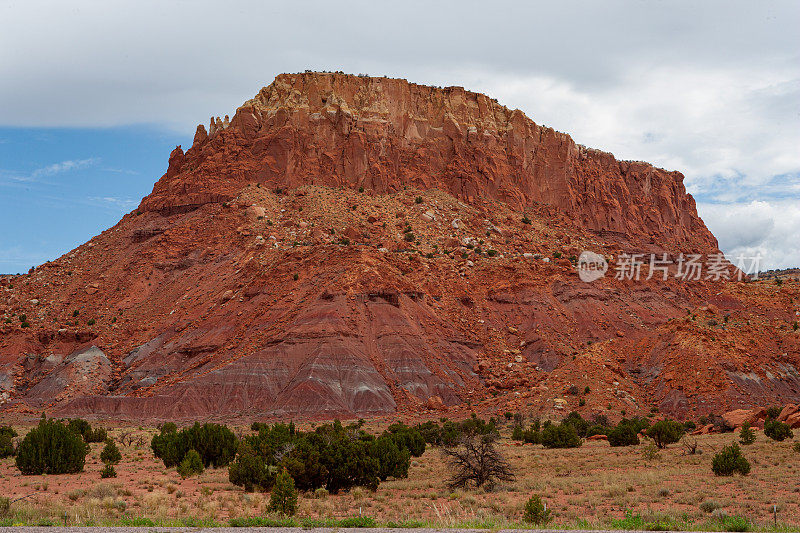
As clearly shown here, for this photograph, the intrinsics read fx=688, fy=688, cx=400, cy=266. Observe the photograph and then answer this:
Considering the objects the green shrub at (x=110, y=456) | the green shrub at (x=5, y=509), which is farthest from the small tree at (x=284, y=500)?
the green shrub at (x=110, y=456)

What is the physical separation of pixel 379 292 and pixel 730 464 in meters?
41.0

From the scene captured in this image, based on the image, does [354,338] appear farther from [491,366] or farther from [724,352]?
[724,352]

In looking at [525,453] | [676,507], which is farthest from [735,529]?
[525,453]

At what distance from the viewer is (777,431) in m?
34.7

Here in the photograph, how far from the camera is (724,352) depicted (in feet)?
188

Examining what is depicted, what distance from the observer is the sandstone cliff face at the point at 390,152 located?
275 ft

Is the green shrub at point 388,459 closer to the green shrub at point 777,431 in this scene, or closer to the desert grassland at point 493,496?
the desert grassland at point 493,496

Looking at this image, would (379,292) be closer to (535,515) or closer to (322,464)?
(322,464)

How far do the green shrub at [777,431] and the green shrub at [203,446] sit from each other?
1065 inches

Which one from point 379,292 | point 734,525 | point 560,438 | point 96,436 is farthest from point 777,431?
point 96,436

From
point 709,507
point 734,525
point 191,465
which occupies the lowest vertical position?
point 191,465

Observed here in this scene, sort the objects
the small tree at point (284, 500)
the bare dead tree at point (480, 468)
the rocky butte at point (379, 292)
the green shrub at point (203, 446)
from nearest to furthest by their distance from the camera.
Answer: the small tree at point (284, 500)
the bare dead tree at point (480, 468)
the green shrub at point (203, 446)
the rocky butte at point (379, 292)

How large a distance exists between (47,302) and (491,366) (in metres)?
47.4

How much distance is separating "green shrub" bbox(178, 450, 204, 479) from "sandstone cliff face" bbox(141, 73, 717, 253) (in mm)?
54320
